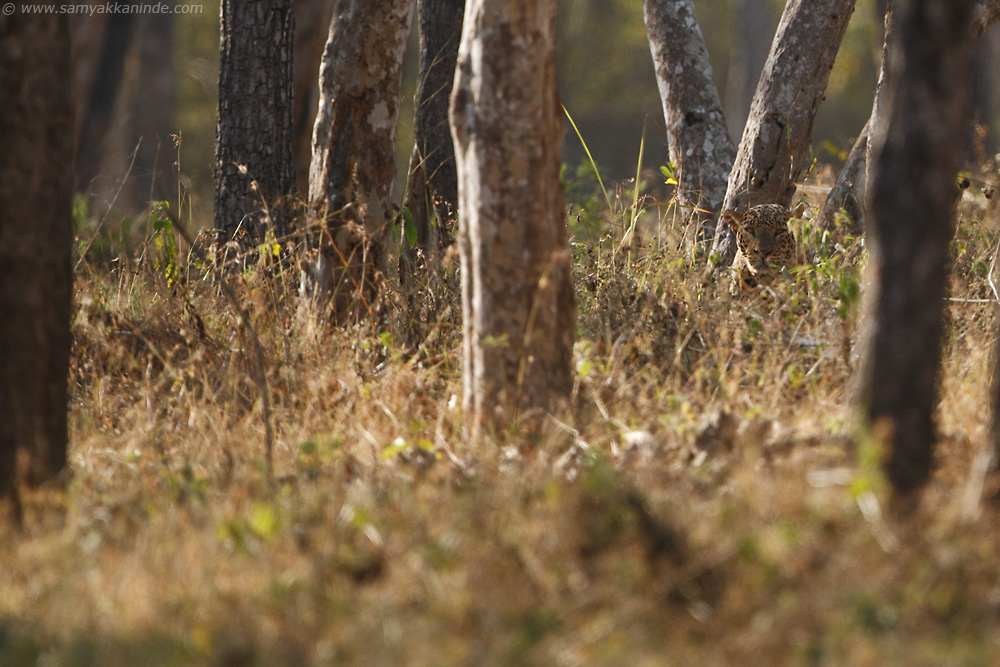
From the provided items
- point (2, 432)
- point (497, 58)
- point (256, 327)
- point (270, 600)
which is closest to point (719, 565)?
point (270, 600)

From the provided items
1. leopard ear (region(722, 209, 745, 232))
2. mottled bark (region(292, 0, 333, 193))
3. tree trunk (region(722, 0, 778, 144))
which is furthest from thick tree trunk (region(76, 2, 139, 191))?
tree trunk (region(722, 0, 778, 144))

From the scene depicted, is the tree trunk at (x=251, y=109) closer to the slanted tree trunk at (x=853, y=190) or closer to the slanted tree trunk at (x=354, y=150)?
the slanted tree trunk at (x=354, y=150)

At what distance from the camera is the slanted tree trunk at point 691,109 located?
6.37 metres

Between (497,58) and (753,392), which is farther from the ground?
(497,58)

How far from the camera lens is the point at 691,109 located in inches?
252

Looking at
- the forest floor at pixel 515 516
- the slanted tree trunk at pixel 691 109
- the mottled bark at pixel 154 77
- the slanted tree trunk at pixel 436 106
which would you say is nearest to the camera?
the forest floor at pixel 515 516

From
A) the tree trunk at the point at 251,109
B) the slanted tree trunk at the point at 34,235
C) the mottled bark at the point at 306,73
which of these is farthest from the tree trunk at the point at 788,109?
the slanted tree trunk at the point at 34,235

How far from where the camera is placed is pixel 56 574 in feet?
8.42

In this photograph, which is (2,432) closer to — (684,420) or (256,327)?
(256,327)

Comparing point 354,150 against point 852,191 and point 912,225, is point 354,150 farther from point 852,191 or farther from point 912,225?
point 852,191

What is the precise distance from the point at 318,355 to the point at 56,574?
6.03 ft

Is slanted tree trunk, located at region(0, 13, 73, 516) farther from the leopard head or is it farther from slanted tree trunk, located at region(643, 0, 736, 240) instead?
slanted tree trunk, located at region(643, 0, 736, 240)

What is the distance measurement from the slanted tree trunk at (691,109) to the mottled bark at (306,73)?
2610 millimetres

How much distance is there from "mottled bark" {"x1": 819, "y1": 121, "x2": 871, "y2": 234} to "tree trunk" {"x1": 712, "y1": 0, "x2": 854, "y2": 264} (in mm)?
572
